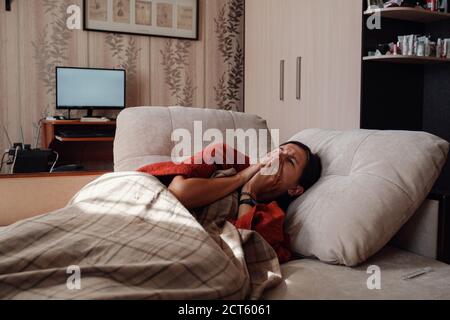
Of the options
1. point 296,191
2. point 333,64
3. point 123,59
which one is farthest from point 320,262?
point 123,59

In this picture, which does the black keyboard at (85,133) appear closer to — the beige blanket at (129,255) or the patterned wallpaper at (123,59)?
the patterned wallpaper at (123,59)

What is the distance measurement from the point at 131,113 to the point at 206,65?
2.58 m

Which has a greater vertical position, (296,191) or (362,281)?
(296,191)

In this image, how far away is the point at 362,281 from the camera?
3.98 ft

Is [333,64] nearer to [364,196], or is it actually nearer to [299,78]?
[299,78]

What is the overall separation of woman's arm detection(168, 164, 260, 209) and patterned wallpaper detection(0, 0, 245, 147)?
2621mm

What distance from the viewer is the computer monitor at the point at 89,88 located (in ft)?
11.9

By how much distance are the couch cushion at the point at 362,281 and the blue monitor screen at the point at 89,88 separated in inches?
109

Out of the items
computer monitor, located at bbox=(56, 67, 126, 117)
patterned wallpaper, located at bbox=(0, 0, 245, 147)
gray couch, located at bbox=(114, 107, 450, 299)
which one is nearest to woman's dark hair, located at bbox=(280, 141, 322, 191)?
gray couch, located at bbox=(114, 107, 450, 299)

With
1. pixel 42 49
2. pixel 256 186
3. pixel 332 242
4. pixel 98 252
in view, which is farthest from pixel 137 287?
pixel 42 49

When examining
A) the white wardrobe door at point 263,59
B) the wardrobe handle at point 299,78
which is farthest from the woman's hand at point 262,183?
the white wardrobe door at point 263,59

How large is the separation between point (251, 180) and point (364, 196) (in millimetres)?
396

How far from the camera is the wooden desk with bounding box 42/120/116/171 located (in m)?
3.46
